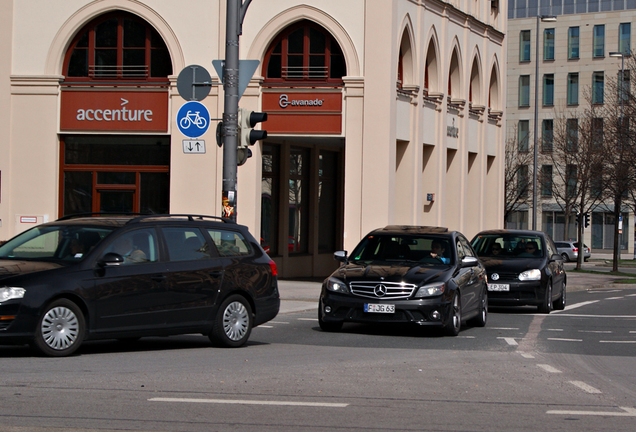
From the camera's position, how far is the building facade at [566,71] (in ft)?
235

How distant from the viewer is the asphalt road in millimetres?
7016

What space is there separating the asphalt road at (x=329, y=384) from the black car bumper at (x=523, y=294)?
4.41m

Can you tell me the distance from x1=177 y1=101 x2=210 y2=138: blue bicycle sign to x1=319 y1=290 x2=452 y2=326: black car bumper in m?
3.60

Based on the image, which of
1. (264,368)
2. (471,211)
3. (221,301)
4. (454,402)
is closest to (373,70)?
(471,211)

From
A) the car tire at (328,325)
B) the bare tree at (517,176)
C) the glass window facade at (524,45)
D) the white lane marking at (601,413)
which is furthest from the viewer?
the glass window facade at (524,45)

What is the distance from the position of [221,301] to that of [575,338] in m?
5.77

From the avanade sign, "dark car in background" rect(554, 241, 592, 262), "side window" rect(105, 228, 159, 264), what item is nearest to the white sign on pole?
"side window" rect(105, 228, 159, 264)

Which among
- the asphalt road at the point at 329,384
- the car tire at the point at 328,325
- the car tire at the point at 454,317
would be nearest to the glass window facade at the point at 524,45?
the asphalt road at the point at 329,384

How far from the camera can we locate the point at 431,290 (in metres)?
13.1

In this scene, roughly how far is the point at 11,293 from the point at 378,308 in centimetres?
531

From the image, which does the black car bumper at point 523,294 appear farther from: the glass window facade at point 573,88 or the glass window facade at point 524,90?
the glass window facade at point 524,90

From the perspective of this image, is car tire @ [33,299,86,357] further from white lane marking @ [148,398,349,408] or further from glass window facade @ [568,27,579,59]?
glass window facade @ [568,27,579,59]

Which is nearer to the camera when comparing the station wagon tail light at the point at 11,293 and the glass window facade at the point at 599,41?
the station wagon tail light at the point at 11,293

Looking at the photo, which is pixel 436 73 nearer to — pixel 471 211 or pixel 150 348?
pixel 471 211
